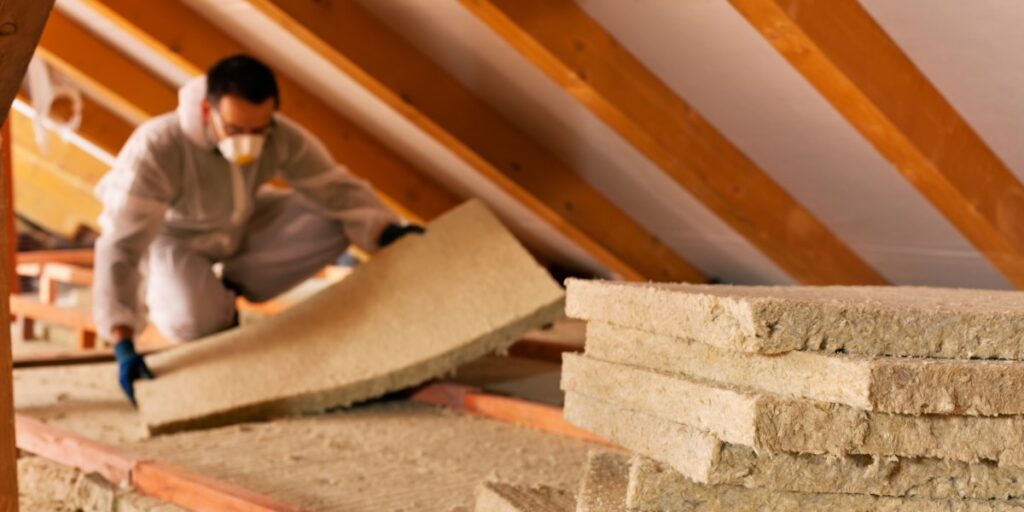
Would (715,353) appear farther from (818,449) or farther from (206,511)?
(206,511)

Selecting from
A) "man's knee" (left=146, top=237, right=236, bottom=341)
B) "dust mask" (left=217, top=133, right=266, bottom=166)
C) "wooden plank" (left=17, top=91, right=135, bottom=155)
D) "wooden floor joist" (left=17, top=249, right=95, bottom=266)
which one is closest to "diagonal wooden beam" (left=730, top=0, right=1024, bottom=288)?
"dust mask" (left=217, top=133, right=266, bottom=166)

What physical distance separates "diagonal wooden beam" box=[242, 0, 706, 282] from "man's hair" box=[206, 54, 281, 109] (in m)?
0.18

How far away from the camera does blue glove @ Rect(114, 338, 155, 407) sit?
3.02m

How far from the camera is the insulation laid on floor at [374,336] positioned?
2.82 meters

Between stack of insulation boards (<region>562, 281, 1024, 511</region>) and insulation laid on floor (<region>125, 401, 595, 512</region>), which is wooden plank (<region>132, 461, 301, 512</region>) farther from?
stack of insulation boards (<region>562, 281, 1024, 511</region>)

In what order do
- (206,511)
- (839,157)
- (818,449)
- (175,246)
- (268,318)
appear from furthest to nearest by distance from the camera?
1. (175,246)
2. (268,318)
3. (839,157)
4. (206,511)
5. (818,449)

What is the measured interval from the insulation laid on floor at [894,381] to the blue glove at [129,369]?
1957 mm

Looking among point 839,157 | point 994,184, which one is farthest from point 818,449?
point 839,157

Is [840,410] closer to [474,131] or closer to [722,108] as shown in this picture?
[722,108]

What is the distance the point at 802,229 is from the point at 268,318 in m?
1.57

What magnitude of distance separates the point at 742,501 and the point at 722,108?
67.2 inches

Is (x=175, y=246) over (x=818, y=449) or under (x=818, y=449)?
over

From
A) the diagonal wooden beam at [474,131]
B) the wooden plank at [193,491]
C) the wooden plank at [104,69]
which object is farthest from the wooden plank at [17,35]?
the wooden plank at [104,69]

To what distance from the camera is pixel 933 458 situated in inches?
58.4
